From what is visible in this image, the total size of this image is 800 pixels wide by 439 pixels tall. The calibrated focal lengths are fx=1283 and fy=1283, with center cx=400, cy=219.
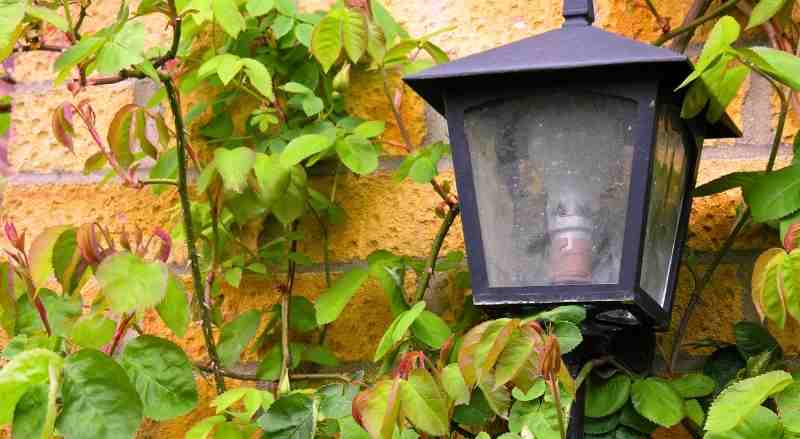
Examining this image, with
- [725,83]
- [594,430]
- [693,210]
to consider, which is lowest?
[594,430]

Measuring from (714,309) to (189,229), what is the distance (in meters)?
0.64

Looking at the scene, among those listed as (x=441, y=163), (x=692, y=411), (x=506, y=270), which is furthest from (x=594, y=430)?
(x=441, y=163)

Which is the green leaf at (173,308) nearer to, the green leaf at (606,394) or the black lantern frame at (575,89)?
the black lantern frame at (575,89)

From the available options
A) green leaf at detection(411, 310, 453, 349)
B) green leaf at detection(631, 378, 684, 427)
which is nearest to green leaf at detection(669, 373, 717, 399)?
green leaf at detection(631, 378, 684, 427)

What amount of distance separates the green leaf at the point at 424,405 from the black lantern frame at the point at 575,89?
0.10 metres

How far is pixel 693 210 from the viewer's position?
1.56 meters

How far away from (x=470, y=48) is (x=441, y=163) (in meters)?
0.15

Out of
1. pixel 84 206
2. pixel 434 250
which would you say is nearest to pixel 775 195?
pixel 434 250

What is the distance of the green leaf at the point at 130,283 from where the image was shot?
1213 mm

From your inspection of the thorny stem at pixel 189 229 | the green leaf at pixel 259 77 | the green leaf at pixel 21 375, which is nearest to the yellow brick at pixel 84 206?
the thorny stem at pixel 189 229

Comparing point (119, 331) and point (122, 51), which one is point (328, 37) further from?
point (119, 331)

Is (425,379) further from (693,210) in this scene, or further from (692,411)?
(693,210)

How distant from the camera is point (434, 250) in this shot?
60.4 inches

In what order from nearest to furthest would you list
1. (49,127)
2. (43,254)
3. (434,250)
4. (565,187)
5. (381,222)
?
(565,187)
(43,254)
(434,250)
(381,222)
(49,127)
